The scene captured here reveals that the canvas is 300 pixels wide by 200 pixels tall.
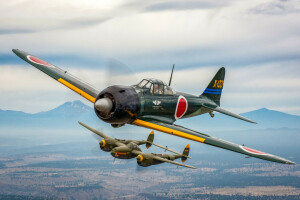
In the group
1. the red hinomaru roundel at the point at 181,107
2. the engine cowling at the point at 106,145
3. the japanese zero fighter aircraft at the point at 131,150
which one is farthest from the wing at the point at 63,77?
the red hinomaru roundel at the point at 181,107

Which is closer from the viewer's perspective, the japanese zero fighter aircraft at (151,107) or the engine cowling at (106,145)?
the japanese zero fighter aircraft at (151,107)

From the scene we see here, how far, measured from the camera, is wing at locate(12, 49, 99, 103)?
24.9m

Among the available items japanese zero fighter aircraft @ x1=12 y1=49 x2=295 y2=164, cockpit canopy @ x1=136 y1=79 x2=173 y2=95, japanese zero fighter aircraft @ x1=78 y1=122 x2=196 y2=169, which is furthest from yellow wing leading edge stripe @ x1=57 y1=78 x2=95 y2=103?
cockpit canopy @ x1=136 y1=79 x2=173 y2=95

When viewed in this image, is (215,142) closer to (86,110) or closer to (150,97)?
(150,97)

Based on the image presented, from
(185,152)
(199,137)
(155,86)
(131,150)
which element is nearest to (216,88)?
(185,152)

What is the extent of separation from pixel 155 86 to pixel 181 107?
3.34 metres

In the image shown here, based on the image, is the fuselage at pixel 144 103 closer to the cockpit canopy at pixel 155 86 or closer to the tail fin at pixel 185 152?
the cockpit canopy at pixel 155 86

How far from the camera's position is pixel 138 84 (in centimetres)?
2117

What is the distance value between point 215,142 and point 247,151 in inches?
70.5

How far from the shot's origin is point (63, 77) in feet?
88.8

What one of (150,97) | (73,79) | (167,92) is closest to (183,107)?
(167,92)

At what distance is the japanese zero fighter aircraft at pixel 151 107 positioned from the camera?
1903cm

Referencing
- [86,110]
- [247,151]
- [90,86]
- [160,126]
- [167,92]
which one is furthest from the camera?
[90,86]

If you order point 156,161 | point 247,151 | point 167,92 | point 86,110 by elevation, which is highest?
point 167,92
